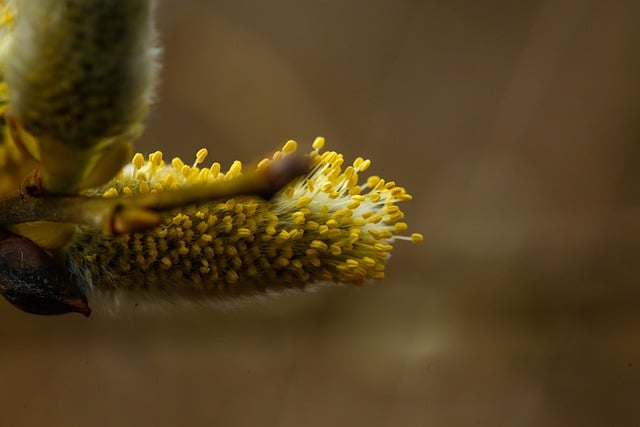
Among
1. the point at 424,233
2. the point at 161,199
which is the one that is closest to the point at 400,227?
the point at 161,199

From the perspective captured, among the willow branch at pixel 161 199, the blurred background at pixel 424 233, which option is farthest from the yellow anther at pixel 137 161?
the blurred background at pixel 424 233

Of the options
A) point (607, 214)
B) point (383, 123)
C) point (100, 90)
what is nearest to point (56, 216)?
point (100, 90)

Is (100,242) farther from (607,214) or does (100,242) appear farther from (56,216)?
(607,214)

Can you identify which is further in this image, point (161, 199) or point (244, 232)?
point (244, 232)

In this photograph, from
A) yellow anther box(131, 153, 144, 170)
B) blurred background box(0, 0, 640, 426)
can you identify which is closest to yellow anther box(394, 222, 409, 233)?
yellow anther box(131, 153, 144, 170)

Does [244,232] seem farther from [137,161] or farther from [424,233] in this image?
[424,233]

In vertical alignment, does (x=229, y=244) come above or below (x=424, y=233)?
below
